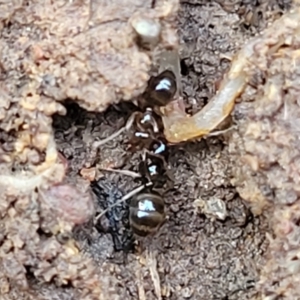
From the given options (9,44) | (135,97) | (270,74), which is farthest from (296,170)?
(9,44)

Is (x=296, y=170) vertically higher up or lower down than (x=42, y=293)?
higher up

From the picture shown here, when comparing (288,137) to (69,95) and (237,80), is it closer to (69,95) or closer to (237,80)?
(237,80)

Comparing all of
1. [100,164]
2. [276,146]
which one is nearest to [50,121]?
[100,164]

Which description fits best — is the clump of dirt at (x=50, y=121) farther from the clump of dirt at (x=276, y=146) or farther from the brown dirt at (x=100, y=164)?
the clump of dirt at (x=276, y=146)

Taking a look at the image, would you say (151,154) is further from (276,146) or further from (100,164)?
(276,146)

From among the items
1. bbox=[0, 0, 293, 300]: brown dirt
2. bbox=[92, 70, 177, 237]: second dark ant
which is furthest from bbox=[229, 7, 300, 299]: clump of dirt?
bbox=[92, 70, 177, 237]: second dark ant

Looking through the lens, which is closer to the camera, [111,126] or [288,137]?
[288,137]

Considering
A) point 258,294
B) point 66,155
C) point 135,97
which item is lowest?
point 258,294
